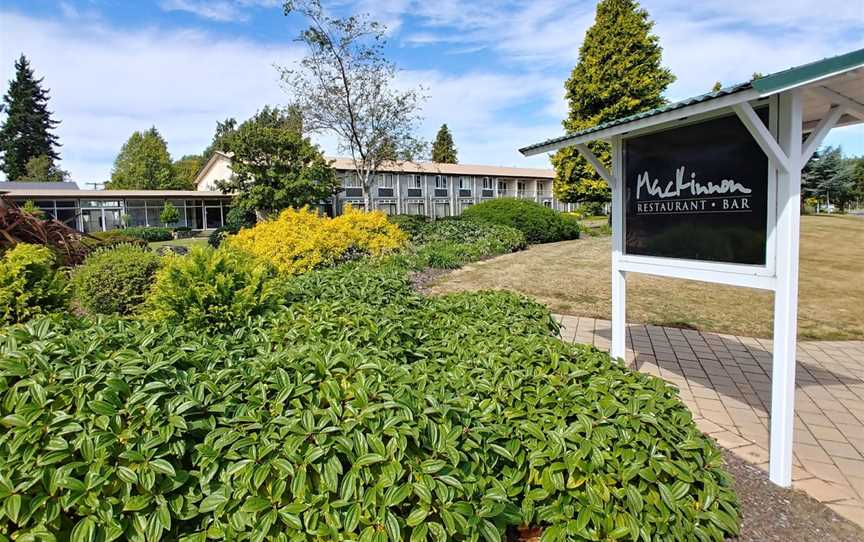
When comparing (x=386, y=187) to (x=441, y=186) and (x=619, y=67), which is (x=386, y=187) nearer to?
(x=441, y=186)

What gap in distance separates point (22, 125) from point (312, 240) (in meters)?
54.6

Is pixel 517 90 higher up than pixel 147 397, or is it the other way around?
pixel 517 90

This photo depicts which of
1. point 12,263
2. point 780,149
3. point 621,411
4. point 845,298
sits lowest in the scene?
point 845,298

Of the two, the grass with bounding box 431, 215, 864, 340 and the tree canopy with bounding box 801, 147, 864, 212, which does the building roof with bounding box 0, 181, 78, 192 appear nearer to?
the grass with bounding box 431, 215, 864, 340

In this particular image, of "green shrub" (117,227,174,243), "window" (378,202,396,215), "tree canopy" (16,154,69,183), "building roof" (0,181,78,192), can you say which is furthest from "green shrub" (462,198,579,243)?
"tree canopy" (16,154,69,183)

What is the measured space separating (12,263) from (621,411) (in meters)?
4.09

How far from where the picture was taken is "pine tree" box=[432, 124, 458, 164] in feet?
161

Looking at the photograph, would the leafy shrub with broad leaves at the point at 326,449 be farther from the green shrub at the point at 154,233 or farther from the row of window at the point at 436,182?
the row of window at the point at 436,182

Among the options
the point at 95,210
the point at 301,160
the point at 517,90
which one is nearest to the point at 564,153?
the point at 517,90

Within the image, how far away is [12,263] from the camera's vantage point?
11.2 ft

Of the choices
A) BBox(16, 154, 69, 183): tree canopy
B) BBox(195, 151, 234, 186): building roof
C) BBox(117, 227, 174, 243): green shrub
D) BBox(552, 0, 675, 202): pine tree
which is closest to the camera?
BBox(552, 0, 675, 202): pine tree

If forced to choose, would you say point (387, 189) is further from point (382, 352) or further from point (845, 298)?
point (382, 352)

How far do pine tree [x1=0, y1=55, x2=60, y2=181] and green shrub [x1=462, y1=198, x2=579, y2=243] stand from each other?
1956 inches

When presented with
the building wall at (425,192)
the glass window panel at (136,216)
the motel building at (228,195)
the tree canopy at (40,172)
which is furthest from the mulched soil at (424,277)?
the tree canopy at (40,172)
